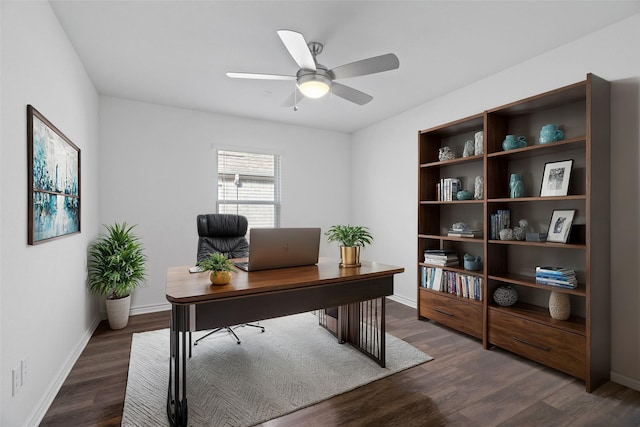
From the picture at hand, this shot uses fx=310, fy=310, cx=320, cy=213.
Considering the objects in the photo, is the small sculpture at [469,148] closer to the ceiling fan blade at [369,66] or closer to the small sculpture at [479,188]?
the small sculpture at [479,188]

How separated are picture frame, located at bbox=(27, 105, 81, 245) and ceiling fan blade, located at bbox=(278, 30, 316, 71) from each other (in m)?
1.47

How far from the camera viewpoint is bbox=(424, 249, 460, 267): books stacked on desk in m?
3.25

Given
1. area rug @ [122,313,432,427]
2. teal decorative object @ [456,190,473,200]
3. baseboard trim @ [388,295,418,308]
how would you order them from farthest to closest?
baseboard trim @ [388,295,418,308], teal decorative object @ [456,190,473,200], area rug @ [122,313,432,427]

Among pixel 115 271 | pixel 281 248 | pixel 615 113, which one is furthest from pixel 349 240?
pixel 115 271

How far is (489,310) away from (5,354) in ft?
10.7

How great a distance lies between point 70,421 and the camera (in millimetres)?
1787

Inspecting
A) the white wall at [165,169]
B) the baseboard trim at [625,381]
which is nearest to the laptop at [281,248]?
the white wall at [165,169]

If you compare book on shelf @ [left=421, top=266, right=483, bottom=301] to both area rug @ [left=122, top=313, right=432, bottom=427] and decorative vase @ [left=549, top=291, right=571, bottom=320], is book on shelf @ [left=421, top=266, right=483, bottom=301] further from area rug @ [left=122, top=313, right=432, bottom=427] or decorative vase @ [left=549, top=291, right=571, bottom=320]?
area rug @ [left=122, top=313, right=432, bottom=427]

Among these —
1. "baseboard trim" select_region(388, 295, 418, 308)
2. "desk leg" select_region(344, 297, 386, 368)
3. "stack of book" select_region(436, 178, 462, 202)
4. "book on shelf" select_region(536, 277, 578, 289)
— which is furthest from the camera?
"baseboard trim" select_region(388, 295, 418, 308)

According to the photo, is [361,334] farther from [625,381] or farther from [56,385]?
[56,385]

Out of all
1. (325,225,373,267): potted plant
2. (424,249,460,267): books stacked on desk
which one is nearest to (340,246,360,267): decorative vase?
(325,225,373,267): potted plant

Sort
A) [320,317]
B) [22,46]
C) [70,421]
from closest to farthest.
→ [22,46] < [70,421] < [320,317]

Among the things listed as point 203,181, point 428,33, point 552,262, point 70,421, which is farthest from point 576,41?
point 70,421

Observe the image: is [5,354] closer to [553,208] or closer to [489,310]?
[489,310]
